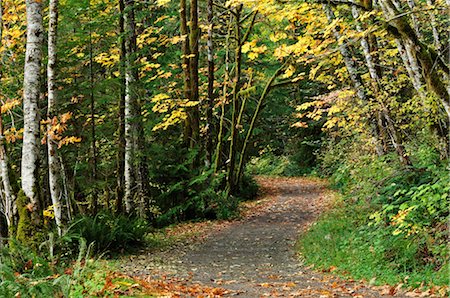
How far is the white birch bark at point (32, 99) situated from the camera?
8.00 metres

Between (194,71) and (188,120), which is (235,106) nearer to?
(188,120)

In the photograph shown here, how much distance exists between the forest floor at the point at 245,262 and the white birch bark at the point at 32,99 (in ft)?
8.06

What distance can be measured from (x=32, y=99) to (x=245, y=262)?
535cm

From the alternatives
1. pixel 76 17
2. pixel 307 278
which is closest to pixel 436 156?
pixel 307 278

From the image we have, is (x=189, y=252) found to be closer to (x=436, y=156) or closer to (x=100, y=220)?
(x=100, y=220)

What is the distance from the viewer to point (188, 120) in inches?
675

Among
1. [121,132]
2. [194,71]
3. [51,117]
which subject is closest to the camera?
[51,117]

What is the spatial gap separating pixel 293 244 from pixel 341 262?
127 inches

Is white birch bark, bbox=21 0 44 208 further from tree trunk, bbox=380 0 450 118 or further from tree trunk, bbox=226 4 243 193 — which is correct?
tree trunk, bbox=226 4 243 193

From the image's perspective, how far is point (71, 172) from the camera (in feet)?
49.2

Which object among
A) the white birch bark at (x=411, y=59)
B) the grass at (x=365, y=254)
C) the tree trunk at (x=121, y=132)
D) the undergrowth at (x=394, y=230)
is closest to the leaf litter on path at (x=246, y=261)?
the grass at (x=365, y=254)

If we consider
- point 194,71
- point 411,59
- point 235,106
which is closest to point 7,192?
point 411,59

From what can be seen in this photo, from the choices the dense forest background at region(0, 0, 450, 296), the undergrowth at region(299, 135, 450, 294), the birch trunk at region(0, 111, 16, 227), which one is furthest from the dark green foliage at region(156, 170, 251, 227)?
the birch trunk at region(0, 111, 16, 227)

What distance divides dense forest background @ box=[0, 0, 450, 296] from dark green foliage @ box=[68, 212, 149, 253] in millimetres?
34
